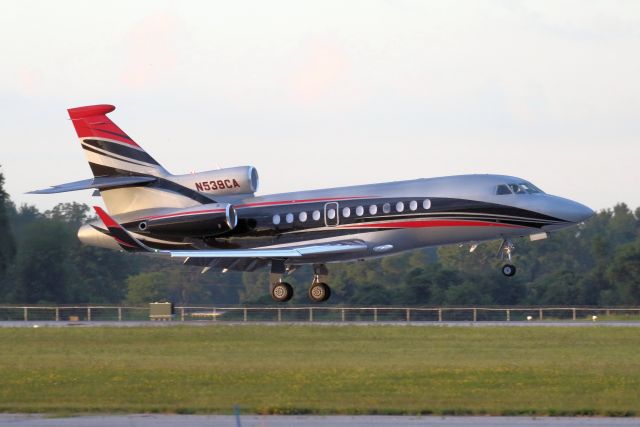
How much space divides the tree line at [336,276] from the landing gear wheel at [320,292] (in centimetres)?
503

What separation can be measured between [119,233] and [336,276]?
172 ft

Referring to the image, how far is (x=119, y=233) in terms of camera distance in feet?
131

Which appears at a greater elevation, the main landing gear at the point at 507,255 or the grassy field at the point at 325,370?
the main landing gear at the point at 507,255

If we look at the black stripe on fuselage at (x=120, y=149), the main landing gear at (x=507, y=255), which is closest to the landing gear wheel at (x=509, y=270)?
the main landing gear at (x=507, y=255)

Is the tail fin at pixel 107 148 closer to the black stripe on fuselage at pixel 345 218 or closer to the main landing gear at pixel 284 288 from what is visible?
the black stripe on fuselage at pixel 345 218

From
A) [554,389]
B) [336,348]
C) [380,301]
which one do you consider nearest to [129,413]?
[554,389]

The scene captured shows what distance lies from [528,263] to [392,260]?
38.8ft

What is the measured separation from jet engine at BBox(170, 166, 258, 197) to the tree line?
9.53ft

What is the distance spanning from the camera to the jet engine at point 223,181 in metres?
43.3

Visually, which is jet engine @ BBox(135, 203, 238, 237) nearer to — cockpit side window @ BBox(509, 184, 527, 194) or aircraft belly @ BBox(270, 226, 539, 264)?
aircraft belly @ BBox(270, 226, 539, 264)

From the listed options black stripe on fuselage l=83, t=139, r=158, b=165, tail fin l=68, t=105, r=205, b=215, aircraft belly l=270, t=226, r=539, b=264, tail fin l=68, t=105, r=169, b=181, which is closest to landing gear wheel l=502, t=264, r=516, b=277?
aircraft belly l=270, t=226, r=539, b=264

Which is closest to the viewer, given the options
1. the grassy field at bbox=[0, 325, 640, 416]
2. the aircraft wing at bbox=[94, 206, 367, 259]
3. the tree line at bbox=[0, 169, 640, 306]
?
the grassy field at bbox=[0, 325, 640, 416]

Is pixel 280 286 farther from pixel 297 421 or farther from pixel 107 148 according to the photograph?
pixel 297 421

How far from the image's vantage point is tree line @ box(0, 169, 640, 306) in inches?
2184
